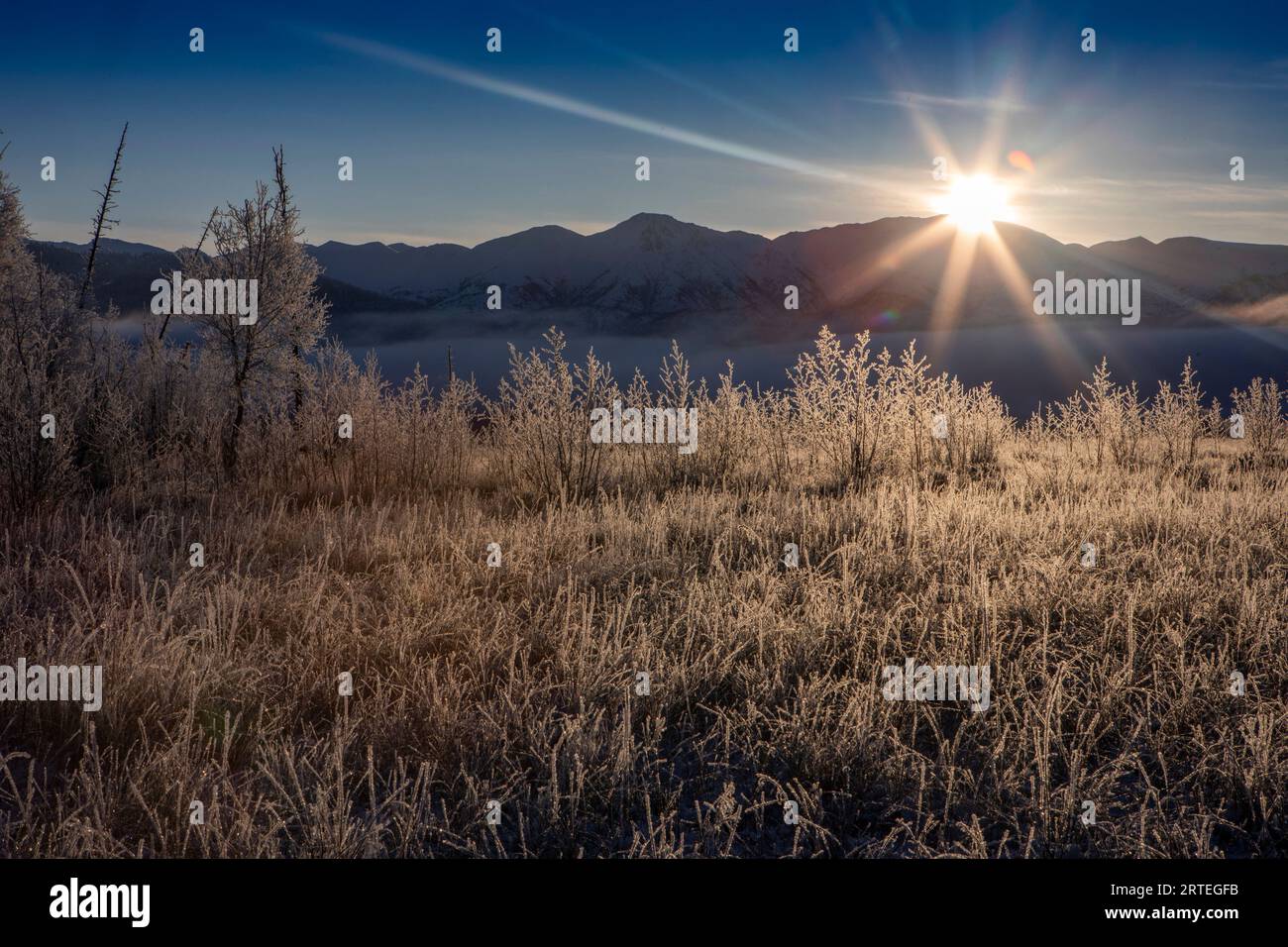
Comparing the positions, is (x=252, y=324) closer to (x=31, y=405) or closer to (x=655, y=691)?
(x=31, y=405)

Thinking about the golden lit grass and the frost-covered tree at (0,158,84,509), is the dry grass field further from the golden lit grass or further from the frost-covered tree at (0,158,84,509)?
the frost-covered tree at (0,158,84,509)

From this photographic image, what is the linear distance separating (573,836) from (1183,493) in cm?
687

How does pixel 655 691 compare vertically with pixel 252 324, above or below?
below

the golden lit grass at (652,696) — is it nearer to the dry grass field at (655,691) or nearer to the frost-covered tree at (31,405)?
the dry grass field at (655,691)

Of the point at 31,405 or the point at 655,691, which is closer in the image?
the point at 655,691

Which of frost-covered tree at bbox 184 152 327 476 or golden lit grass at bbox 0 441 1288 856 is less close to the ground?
frost-covered tree at bbox 184 152 327 476

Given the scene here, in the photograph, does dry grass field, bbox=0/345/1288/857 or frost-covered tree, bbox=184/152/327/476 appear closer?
dry grass field, bbox=0/345/1288/857

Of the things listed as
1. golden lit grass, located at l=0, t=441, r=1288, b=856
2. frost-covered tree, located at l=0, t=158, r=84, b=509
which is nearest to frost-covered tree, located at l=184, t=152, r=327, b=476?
frost-covered tree, located at l=0, t=158, r=84, b=509

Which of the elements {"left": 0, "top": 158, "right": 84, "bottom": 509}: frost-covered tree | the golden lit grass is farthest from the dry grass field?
{"left": 0, "top": 158, "right": 84, "bottom": 509}: frost-covered tree

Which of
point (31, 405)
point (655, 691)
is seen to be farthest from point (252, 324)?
point (655, 691)

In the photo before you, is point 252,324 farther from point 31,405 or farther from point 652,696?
point 652,696

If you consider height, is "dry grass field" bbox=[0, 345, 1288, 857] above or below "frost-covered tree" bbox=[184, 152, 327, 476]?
below
